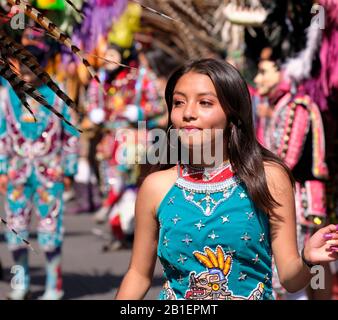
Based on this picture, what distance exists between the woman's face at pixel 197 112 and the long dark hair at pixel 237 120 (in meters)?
0.02

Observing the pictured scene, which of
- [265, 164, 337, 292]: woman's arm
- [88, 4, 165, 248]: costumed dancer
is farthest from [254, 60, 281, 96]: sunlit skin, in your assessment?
[265, 164, 337, 292]: woman's arm

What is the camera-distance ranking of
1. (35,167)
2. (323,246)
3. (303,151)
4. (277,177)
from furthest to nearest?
(35,167) → (303,151) → (277,177) → (323,246)

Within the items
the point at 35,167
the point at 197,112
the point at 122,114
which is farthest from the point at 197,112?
the point at 122,114

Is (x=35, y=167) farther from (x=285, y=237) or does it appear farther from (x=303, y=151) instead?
(x=285, y=237)

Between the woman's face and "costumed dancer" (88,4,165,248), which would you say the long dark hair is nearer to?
the woman's face

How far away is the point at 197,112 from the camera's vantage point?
136 inches

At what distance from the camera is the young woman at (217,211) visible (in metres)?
3.39

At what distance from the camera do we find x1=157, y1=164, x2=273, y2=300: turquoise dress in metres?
3.39

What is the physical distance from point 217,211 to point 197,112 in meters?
0.31

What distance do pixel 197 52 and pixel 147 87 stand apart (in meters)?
3.98

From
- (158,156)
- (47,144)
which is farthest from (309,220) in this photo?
(158,156)

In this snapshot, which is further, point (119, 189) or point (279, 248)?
point (119, 189)

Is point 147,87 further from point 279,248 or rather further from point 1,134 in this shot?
point 279,248

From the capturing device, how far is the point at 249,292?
11.2 feet
